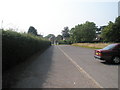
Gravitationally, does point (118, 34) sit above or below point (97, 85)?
above

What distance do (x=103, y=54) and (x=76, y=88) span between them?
6020 millimetres

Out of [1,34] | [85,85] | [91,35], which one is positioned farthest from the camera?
[91,35]

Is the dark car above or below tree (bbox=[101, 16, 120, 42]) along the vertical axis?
below

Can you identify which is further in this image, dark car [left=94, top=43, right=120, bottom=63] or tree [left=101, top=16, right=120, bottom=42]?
tree [left=101, top=16, right=120, bottom=42]

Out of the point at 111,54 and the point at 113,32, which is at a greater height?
the point at 113,32

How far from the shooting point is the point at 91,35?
67.6 meters

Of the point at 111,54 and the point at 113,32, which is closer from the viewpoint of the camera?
the point at 111,54

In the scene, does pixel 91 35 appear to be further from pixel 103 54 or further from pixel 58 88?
pixel 58 88

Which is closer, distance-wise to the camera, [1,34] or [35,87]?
[35,87]

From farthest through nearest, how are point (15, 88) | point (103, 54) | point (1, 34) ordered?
point (103, 54) < point (1, 34) < point (15, 88)

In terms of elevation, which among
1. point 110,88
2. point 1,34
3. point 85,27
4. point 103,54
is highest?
point 85,27

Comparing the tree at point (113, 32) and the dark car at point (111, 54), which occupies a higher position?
the tree at point (113, 32)

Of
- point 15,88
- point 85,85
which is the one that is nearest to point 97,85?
point 85,85

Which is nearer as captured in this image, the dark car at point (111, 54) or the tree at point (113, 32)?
the dark car at point (111, 54)
